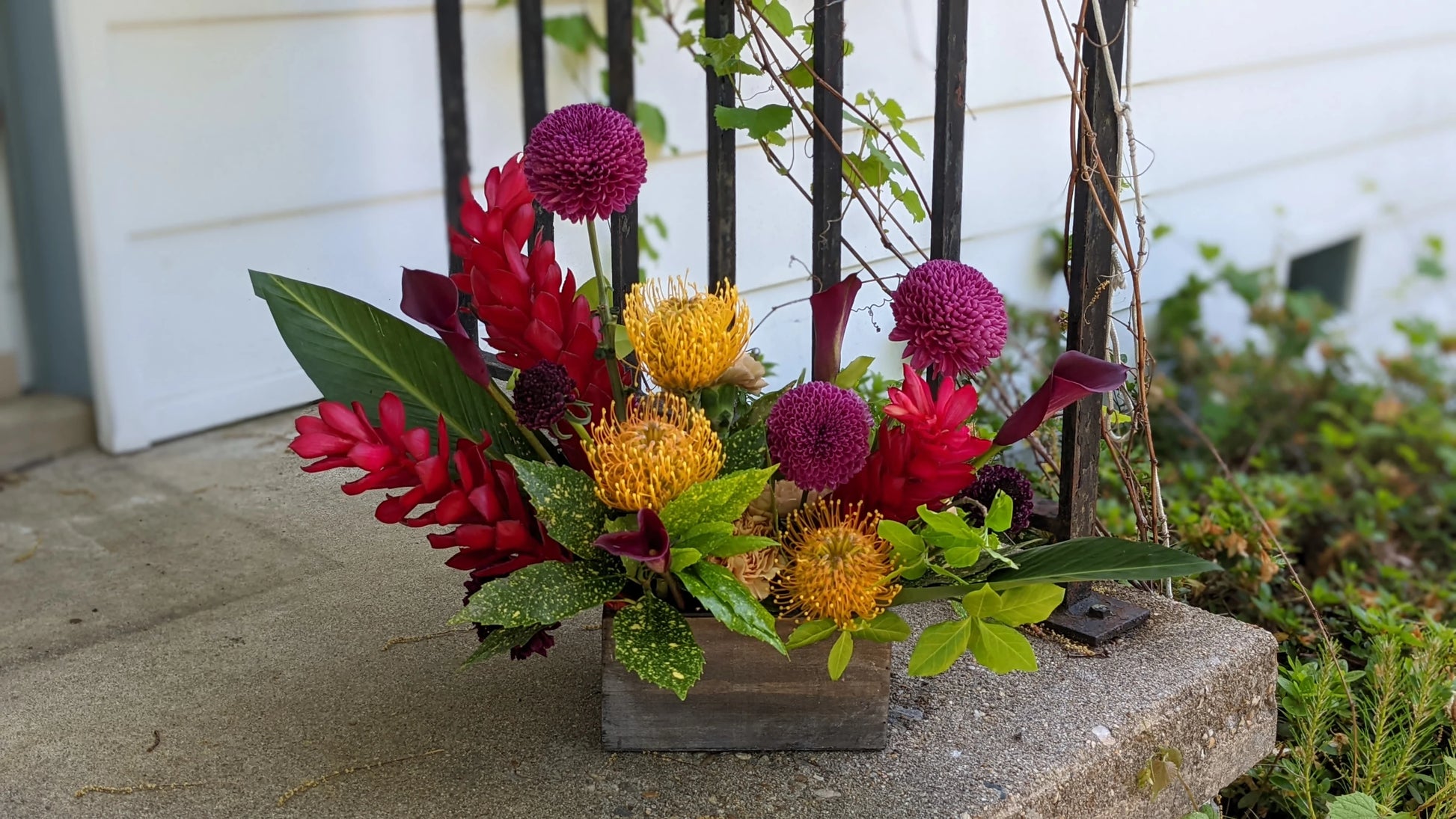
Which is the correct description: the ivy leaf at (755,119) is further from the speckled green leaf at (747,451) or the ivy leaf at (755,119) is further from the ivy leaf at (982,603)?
the ivy leaf at (982,603)

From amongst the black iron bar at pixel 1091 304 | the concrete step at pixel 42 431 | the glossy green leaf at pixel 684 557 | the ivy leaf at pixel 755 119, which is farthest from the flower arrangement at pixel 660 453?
the concrete step at pixel 42 431

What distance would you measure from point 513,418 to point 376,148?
1443 mm

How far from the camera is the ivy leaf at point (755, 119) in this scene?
1498mm

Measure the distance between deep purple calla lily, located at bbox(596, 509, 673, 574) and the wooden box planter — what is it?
12 centimetres

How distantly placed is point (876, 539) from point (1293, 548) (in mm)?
1418

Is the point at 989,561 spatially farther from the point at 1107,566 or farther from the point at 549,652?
the point at 549,652

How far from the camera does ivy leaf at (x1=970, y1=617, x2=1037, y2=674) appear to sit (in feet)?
3.47

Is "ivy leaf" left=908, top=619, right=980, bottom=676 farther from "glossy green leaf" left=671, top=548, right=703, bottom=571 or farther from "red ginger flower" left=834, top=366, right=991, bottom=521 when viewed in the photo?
"glossy green leaf" left=671, top=548, right=703, bottom=571

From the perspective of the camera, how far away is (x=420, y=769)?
1168 mm

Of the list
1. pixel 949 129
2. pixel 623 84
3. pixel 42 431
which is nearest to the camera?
pixel 949 129

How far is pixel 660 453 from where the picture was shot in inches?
39.8

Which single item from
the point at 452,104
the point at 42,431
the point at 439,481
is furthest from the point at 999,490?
the point at 42,431

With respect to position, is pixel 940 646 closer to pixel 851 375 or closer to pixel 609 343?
pixel 851 375

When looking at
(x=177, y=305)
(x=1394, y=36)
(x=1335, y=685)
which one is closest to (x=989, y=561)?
(x=1335, y=685)
